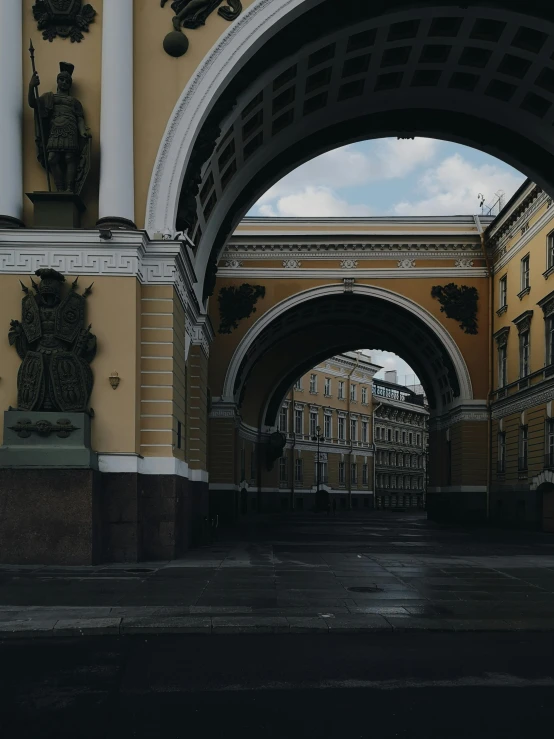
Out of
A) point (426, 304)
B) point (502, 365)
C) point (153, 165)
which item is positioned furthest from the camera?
point (426, 304)

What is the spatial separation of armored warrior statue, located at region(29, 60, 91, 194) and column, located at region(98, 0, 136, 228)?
16.9 inches

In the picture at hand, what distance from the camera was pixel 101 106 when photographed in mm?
17484

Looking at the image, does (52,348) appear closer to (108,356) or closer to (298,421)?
(108,356)

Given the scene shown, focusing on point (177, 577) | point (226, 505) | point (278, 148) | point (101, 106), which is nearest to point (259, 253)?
point (226, 505)

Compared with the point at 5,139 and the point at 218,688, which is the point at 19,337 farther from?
the point at 218,688

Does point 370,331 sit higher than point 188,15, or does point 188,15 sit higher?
point 188,15

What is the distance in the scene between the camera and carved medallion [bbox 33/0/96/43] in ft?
58.1

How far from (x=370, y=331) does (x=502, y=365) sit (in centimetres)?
1040

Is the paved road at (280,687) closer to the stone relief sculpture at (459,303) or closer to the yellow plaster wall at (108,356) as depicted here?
the yellow plaster wall at (108,356)

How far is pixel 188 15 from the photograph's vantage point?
18.2 meters

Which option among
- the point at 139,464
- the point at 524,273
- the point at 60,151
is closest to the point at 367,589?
the point at 139,464

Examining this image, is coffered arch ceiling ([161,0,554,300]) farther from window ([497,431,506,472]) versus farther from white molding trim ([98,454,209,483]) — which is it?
window ([497,431,506,472])

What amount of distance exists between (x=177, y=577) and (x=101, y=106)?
Answer: 9.69 metres

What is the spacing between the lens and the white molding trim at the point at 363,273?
134 ft
